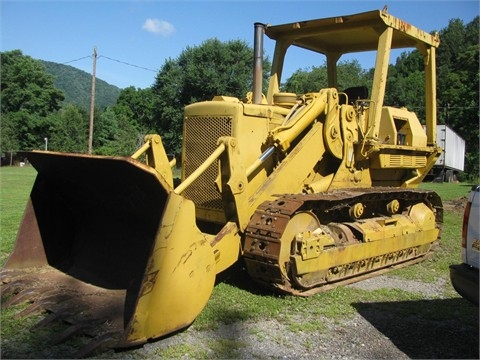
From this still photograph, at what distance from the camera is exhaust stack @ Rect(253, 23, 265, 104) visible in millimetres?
6242

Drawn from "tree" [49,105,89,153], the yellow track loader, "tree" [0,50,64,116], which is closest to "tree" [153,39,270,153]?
"tree" [49,105,89,153]

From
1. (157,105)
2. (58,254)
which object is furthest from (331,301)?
(157,105)

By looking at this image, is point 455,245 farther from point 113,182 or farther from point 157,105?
point 157,105

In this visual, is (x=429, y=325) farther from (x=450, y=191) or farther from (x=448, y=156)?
(x=448, y=156)

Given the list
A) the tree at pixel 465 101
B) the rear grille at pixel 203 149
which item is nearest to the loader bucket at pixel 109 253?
the rear grille at pixel 203 149

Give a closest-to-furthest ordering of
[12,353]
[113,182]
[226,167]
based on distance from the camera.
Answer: [12,353] → [113,182] → [226,167]

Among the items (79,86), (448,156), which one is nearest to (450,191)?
(448,156)

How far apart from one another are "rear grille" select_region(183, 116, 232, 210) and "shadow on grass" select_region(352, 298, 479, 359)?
2.09m

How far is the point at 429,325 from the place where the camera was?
4582 millimetres

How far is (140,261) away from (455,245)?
5792mm

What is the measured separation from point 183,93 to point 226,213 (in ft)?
109

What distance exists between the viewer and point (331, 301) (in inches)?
204

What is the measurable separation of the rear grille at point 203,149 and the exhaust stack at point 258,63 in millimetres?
776

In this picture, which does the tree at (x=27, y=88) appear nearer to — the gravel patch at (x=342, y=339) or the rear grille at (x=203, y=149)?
the rear grille at (x=203, y=149)
